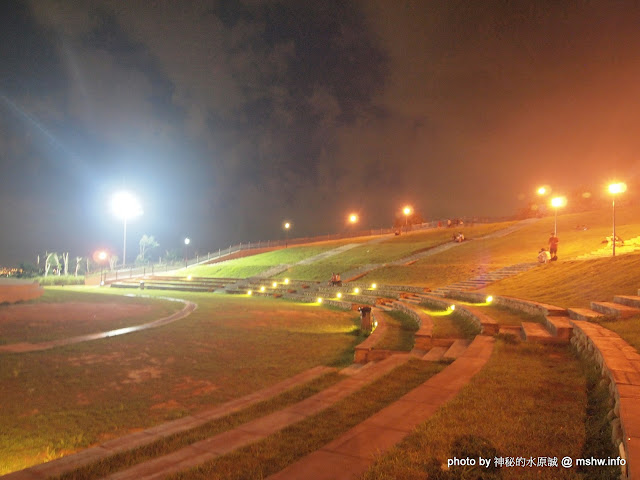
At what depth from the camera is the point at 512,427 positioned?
3.93m

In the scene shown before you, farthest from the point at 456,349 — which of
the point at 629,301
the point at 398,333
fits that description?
the point at 629,301

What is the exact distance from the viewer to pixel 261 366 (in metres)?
8.92

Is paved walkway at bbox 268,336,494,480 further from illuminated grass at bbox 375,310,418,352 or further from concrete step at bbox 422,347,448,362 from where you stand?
illuminated grass at bbox 375,310,418,352

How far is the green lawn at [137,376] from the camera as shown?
5.46 m

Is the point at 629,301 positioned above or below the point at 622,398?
above

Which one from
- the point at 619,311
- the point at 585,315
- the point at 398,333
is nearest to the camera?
the point at 619,311

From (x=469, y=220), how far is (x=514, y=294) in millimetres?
51226

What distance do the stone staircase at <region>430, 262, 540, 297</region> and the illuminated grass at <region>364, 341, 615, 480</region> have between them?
14016 mm

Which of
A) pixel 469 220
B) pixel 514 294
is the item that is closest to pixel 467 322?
pixel 514 294

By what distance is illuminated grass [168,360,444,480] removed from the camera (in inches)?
138

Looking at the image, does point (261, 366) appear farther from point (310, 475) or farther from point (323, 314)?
point (323, 314)

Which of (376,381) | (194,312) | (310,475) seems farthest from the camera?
(194,312)

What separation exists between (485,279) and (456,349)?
13607mm

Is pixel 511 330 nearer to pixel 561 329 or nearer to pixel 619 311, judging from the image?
pixel 561 329
